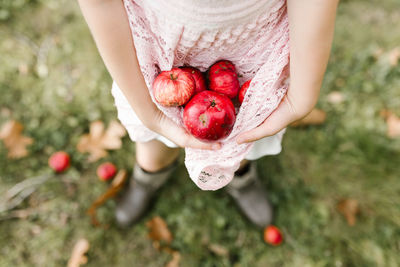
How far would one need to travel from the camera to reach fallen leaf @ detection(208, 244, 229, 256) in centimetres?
170

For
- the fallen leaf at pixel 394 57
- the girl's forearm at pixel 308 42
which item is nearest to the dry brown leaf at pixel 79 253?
the girl's forearm at pixel 308 42

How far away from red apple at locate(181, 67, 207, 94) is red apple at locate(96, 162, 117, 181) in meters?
1.00

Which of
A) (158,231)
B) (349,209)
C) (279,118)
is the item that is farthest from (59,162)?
(349,209)

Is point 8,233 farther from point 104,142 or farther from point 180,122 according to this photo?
point 180,122

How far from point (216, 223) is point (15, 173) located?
4.14 feet

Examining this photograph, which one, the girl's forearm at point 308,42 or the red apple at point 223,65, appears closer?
the girl's forearm at point 308,42

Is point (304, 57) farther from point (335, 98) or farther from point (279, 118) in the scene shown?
point (335, 98)

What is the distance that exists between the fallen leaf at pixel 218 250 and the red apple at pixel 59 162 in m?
0.99

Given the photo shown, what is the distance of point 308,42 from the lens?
809 mm

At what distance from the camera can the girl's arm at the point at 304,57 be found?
757mm

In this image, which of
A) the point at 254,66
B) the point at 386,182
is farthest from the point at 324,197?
the point at 254,66

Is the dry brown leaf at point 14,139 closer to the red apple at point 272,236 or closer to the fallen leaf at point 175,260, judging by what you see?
the fallen leaf at point 175,260

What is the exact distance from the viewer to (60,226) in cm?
176

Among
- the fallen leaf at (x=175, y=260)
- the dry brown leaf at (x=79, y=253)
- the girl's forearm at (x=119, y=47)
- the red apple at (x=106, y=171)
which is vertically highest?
the girl's forearm at (x=119, y=47)
